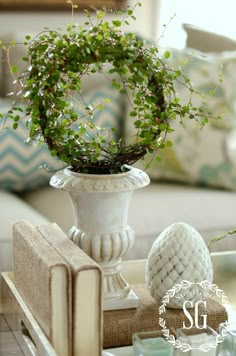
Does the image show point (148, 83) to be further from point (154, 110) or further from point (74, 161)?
point (74, 161)

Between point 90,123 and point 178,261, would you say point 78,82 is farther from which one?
point 178,261

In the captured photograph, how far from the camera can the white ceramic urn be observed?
133cm

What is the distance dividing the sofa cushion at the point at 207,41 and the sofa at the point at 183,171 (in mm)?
146

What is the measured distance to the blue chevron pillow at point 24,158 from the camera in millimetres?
2496

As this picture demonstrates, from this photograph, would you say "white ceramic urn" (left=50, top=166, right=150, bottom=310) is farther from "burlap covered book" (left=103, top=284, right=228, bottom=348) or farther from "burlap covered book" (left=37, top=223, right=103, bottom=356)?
"burlap covered book" (left=37, top=223, right=103, bottom=356)

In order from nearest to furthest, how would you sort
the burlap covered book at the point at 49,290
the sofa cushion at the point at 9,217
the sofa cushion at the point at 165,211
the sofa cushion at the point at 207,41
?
the burlap covered book at the point at 49,290 < the sofa cushion at the point at 9,217 < the sofa cushion at the point at 165,211 < the sofa cushion at the point at 207,41

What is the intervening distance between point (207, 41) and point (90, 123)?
4.72 ft

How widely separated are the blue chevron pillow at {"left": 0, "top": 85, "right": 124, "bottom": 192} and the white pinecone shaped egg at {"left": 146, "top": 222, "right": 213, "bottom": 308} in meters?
1.12

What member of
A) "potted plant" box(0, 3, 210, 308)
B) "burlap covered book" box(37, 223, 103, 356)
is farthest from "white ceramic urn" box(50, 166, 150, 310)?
"burlap covered book" box(37, 223, 103, 356)

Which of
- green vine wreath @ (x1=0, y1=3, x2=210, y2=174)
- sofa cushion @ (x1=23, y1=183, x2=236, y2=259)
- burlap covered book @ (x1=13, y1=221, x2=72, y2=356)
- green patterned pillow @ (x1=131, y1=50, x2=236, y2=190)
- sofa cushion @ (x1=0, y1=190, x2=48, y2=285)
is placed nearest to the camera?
burlap covered book @ (x1=13, y1=221, x2=72, y2=356)

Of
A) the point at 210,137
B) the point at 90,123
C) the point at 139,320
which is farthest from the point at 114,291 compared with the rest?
the point at 210,137

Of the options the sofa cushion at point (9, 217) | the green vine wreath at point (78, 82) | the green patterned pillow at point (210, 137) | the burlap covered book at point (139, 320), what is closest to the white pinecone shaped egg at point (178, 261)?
the burlap covered book at point (139, 320)

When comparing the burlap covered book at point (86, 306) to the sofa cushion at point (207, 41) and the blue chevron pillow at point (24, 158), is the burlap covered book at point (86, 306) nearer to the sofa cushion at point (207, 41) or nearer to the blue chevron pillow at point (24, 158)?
the blue chevron pillow at point (24, 158)

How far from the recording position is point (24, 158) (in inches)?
99.1
